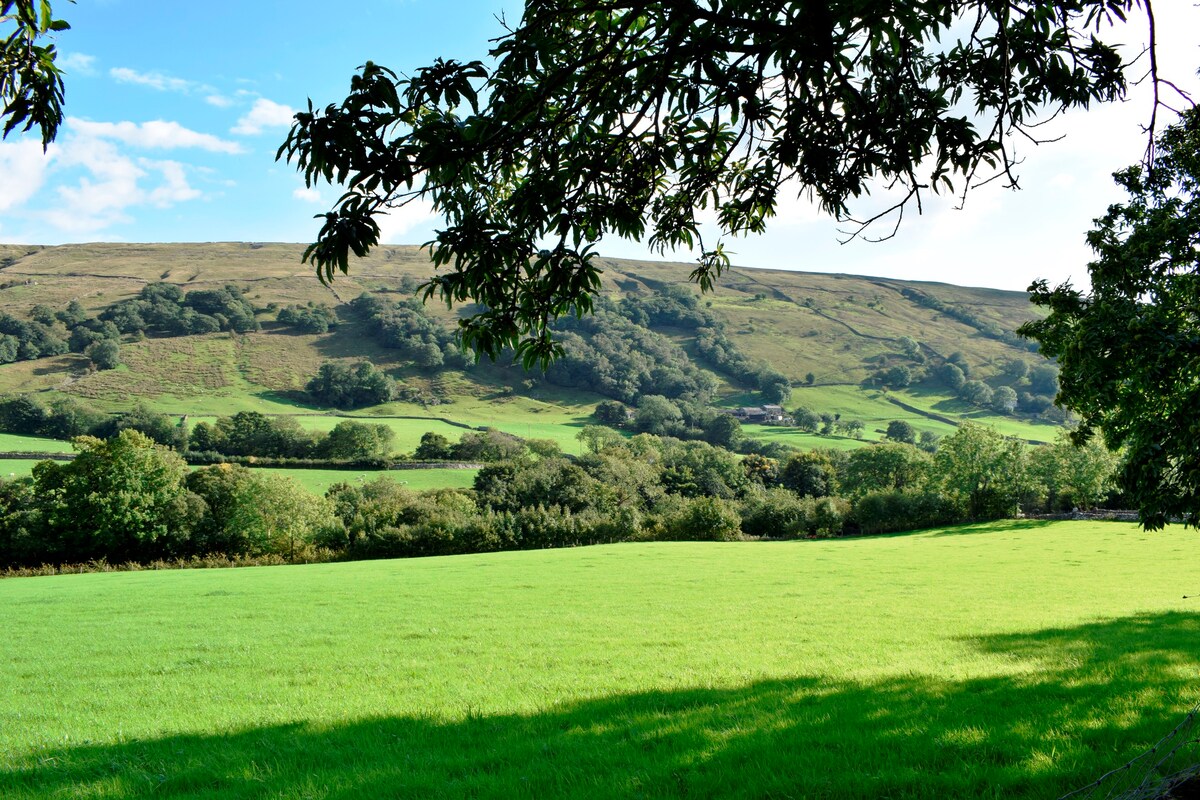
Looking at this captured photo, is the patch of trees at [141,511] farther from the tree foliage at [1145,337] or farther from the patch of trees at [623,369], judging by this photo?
the patch of trees at [623,369]

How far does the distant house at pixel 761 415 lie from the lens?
138125 millimetres

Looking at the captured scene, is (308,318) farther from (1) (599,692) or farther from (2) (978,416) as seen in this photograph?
(1) (599,692)

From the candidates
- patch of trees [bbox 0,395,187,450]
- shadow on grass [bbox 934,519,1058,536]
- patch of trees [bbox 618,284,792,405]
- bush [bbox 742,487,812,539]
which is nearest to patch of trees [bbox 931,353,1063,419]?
patch of trees [bbox 618,284,792,405]

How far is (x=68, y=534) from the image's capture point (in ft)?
165

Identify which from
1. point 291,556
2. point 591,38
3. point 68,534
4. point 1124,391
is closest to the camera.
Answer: point 591,38

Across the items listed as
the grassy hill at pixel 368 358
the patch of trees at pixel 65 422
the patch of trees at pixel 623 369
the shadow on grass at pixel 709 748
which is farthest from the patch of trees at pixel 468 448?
the shadow on grass at pixel 709 748

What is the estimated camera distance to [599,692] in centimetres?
946

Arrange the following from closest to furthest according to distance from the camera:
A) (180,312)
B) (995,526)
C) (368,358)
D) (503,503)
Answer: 1. (995,526)
2. (503,503)
3. (368,358)
4. (180,312)

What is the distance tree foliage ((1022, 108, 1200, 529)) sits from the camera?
43.1 ft

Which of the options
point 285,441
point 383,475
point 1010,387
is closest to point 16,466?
point 285,441

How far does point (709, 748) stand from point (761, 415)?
13794 centimetres

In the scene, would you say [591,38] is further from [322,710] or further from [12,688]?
[12,688]

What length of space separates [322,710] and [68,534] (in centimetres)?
5417

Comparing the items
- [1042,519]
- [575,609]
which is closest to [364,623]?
[575,609]
